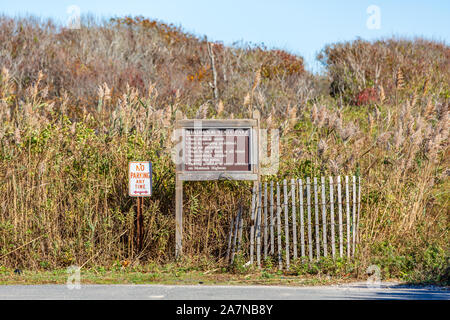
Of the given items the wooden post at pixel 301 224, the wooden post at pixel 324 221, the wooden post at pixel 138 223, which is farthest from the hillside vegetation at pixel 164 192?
the wooden post at pixel 301 224

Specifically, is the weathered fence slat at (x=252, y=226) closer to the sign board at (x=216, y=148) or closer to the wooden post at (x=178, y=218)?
the sign board at (x=216, y=148)

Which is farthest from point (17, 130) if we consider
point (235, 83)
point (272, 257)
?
point (235, 83)

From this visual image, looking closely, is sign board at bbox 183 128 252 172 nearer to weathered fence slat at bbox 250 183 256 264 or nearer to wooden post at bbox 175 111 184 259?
wooden post at bbox 175 111 184 259

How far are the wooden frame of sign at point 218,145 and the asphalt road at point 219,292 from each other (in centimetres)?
228

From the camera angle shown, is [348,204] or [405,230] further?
[405,230]

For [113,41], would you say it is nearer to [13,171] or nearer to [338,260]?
[13,171]

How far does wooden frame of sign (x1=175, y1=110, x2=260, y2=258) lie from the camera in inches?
425

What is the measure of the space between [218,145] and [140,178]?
4.47 ft

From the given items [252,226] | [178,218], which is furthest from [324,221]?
[178,218]

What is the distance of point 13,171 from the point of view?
10977 millimetres

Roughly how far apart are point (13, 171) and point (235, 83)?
13.8 m

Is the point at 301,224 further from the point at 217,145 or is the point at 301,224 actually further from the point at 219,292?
the point at 219,292

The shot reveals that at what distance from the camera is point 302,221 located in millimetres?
10219

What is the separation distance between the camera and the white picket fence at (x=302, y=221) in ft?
33.1
